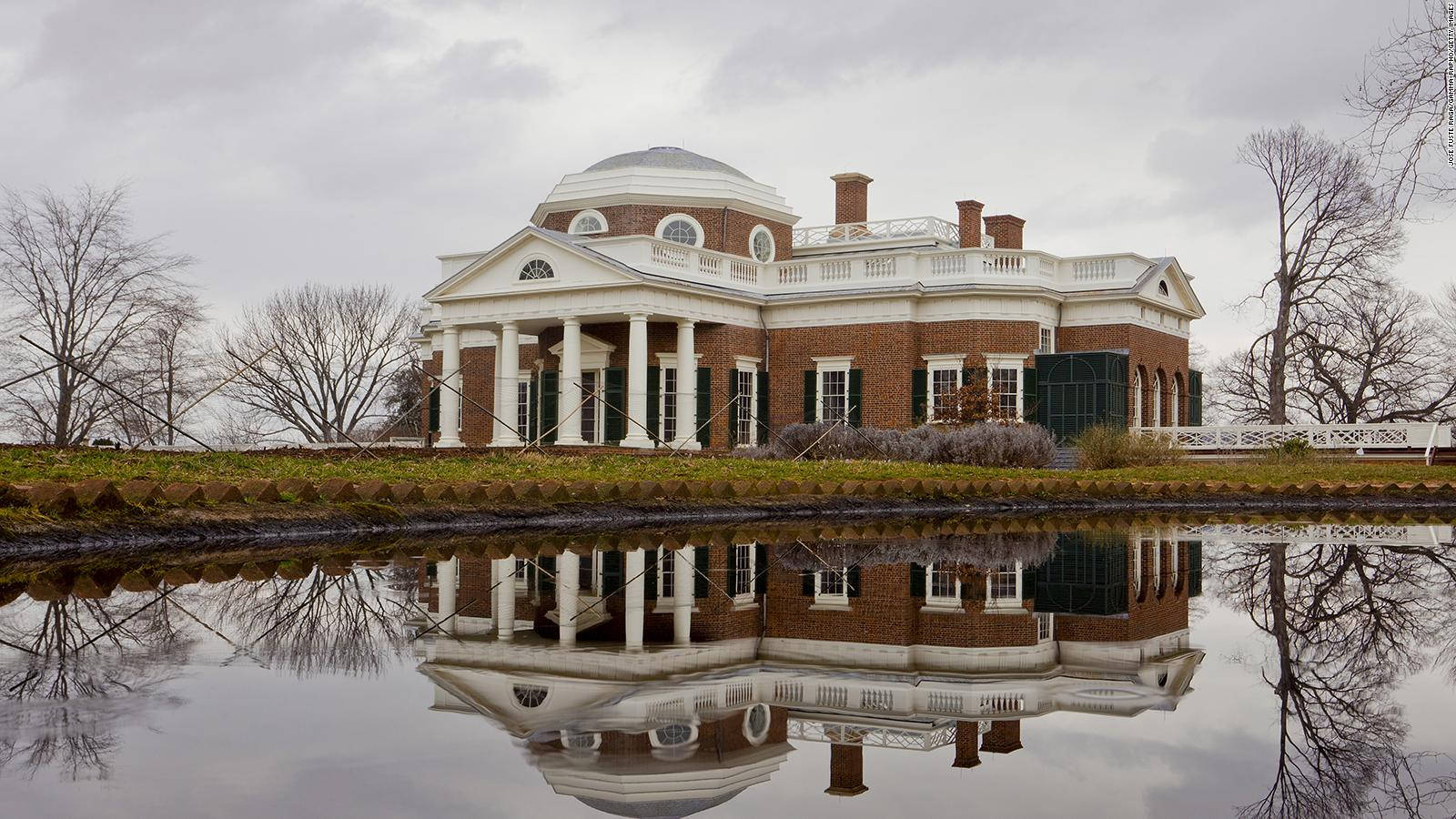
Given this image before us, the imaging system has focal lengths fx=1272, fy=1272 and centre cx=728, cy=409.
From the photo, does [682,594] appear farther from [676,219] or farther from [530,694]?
[676,219]

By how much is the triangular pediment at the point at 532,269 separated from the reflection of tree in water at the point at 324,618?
2266 centimetres

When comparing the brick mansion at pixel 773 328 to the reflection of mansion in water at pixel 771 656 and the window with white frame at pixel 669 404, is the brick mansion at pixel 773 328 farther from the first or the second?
the reflection of mansion in water at pixel 771 656


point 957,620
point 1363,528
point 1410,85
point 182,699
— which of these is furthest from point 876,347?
point 182,699

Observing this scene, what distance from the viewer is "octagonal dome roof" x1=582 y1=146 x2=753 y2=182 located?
3747cm

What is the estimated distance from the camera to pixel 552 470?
18.2m

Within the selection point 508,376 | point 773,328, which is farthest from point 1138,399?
point 508,376

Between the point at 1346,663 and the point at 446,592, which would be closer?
the point at 1346,663

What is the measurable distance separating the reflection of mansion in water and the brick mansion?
2069cm

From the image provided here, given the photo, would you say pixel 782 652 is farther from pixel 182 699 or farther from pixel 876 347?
pixel 876 347

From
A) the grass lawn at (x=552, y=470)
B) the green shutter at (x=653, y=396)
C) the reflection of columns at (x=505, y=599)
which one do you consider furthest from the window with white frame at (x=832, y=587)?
the green shutter at (x=653, y=396)

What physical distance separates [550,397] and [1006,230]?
538 inches

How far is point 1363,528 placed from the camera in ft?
52.9

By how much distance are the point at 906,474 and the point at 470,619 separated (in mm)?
→ 13815

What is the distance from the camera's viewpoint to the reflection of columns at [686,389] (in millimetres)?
32000
